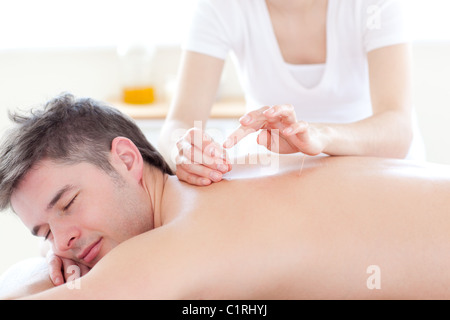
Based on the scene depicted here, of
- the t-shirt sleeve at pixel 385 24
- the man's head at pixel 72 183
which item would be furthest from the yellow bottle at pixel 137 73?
the man's head at pixel 72 183

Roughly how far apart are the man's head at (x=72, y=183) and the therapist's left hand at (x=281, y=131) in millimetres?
307

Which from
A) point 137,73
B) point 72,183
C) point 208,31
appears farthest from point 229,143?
point 137,73

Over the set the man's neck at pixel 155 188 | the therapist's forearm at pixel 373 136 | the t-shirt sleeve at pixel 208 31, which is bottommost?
the man's neck at pixel 155 188

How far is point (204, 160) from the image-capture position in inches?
54.0

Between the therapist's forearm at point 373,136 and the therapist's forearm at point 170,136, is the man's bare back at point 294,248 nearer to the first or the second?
the therapist's forearm at point 373,136

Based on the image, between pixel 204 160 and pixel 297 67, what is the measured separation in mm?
814

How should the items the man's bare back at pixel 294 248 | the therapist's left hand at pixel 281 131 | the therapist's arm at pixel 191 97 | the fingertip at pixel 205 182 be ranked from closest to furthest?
the man's bare back at pixel 294 248 → the therapist's left hand at pixel 281 131 → the fingertip at pixel 205 182 → the therapist's arm at pixel 191 97

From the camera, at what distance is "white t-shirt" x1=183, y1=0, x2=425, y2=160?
1974 millimetres

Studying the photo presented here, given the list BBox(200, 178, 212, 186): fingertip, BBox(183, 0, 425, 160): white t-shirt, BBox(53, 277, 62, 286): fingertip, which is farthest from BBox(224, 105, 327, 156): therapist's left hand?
BBox(183, 0, 425, 160): white t-shirt

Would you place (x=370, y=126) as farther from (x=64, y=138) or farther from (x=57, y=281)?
(x=57, y=281)

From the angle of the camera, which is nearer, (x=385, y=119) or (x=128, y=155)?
(x=128, y=155)

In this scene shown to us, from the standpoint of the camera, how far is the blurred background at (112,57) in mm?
3523

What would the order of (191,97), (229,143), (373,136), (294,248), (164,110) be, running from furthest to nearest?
(164,110) → (191,97) → (373,136) → (229,143) → (294,248)
